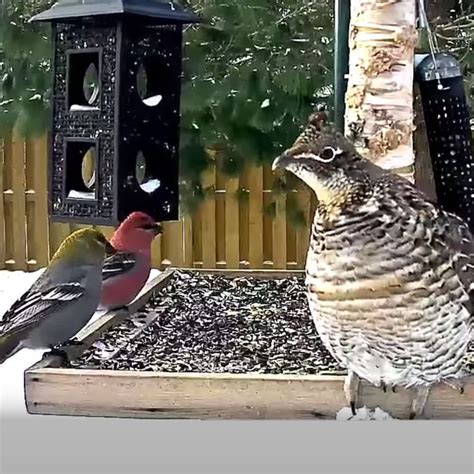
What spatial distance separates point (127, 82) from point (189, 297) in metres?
0.67

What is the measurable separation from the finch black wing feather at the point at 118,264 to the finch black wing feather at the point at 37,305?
0.37 meters

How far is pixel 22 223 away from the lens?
5.31 m

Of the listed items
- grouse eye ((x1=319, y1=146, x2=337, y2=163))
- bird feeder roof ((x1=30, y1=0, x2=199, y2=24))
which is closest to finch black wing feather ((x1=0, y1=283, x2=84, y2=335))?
bird feeder roof ((x1=30, y1=0, x2=199, y2=24))

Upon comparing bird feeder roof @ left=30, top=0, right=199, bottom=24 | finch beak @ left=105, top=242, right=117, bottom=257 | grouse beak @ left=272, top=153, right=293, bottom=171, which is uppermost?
bird feeder roof @ left=30, top=0, right=199, bottom=24

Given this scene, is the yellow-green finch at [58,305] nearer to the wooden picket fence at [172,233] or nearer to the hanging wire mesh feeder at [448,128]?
the hanging wire mesh feeder at [448,128]

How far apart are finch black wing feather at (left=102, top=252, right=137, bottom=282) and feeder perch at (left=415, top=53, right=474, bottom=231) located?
0.90 m

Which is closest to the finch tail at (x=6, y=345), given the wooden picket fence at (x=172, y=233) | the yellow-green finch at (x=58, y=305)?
the yellow-green finch at (x=58, y=305)

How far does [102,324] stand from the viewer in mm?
2146

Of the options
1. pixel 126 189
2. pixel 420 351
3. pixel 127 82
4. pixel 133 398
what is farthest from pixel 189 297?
pixel 420 351

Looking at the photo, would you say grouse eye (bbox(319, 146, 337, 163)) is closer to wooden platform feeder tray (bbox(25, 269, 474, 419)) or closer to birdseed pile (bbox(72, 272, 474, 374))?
wooden platform feeder tray (bbox(25, 269, 474, 419))

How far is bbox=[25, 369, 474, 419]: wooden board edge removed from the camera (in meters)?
1.50

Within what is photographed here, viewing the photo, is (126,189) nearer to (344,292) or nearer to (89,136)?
(89,136)

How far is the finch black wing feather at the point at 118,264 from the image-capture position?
2271 millimetres

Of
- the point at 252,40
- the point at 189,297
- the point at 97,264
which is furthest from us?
the point at 252,40
